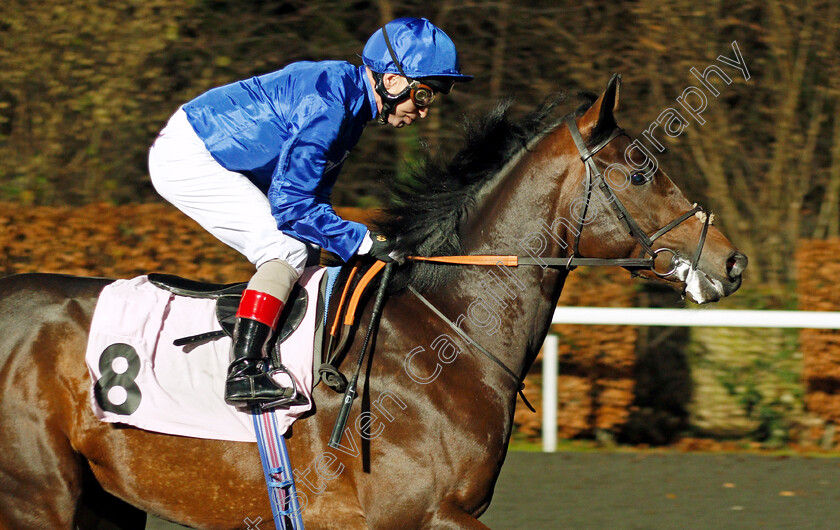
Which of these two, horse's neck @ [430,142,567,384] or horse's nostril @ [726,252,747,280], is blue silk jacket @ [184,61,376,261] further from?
horse's nostril @ [726,252,747,280]

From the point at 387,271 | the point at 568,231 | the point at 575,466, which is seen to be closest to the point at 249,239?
the point at 387,271

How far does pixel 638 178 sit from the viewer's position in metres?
3.00

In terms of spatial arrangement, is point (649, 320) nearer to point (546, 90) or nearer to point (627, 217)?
point (546, 90)

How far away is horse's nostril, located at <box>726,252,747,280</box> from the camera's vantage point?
116 inches

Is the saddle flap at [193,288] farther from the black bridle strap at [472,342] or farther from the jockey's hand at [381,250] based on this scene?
the black bridle strap at [472,342]

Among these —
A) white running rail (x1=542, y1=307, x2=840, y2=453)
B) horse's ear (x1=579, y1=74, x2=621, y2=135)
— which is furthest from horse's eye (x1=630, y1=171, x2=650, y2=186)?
white running rail (x1=542, y1=307, x2=840, y2=453)

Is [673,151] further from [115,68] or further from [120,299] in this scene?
[120,299]

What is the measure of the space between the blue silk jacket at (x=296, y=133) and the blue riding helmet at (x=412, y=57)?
0.08 metres

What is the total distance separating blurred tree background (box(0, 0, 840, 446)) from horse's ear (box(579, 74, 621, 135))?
358 centimetres

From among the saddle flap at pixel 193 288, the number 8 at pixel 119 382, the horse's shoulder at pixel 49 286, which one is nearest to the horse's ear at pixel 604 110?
the saddle flap at pixel 193 288

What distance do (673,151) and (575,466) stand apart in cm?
284

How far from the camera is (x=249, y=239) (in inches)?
122

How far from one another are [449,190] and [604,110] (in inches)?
23.5

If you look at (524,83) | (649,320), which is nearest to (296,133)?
(649,320)
